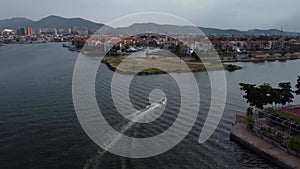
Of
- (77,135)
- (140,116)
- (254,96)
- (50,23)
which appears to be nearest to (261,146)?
(254,96)

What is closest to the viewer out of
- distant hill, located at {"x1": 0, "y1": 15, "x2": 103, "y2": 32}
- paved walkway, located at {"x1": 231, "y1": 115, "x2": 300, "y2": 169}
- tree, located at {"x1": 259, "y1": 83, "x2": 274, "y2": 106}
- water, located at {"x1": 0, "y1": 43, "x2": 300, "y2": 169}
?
paved walkway, located at {"x1": 231, "y1": 115, "x2": 300, "y2": 169}

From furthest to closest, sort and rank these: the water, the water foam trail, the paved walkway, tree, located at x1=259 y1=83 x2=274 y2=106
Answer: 1. tree, located at x1=259 y1=83 x2=274 y2=106
2. the water foam trail
3. the water
4. the paved walkway

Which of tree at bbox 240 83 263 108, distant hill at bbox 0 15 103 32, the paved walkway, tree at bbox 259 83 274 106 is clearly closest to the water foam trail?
the paved walkway

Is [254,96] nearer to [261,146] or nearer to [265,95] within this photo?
[265,95]

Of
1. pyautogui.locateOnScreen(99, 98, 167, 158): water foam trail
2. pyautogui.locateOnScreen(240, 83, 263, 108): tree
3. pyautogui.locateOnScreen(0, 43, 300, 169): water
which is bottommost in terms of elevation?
pyautogui.locateOnScreen(0, 43, 300, 169): water

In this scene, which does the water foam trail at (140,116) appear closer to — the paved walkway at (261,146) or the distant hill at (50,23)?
the paved walkway at (261,146)

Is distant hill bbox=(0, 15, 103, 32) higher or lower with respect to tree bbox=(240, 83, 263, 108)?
higher

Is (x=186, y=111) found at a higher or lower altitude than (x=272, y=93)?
lower

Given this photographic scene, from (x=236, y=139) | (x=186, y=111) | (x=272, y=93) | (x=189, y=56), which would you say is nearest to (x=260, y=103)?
(x=272, y=93)

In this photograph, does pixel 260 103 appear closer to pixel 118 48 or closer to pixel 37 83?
pixel 37 83

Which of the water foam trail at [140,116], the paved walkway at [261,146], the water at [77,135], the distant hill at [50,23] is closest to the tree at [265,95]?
the paved walkway at [261,146]

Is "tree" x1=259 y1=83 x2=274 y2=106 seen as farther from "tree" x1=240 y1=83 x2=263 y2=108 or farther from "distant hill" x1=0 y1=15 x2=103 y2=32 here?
"distant hill" x1=0 y1=15 x2=103 y2=32
